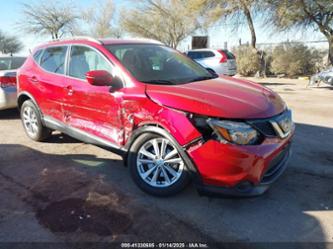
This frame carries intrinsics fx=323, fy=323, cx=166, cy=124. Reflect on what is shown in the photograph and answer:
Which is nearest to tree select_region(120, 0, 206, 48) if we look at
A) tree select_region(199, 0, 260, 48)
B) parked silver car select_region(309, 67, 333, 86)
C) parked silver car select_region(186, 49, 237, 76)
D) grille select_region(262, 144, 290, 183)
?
tree select_region(199, 0, 260, 48)

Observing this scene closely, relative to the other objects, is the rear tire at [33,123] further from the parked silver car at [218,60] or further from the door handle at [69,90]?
the parked silver car at [218,60]

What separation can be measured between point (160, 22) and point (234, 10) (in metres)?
11.2

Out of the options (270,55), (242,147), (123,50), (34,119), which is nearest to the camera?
(242,147)

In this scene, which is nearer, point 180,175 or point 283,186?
point 180,175

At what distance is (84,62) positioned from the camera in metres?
→ 4.34

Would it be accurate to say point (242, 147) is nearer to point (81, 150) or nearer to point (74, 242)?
point (74, 242)

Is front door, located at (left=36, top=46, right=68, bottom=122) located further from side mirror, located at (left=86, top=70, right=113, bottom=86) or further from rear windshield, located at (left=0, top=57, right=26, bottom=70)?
rear windshield, located at (left=0, top=57, right=26, bottom=70)

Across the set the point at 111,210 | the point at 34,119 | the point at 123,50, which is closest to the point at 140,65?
the point at 123,50

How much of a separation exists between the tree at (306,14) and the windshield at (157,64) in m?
14.6

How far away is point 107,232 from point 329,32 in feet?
59.6

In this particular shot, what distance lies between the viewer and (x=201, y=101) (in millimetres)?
3168

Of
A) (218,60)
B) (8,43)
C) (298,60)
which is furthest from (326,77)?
(8,43)

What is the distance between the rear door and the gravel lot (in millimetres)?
579

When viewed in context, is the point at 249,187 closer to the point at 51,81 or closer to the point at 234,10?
the point at 51,81
